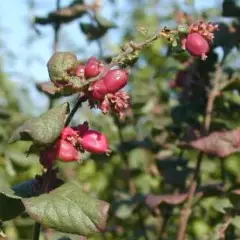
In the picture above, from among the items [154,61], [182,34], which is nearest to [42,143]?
[182,34]

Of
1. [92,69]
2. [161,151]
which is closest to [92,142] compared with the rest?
[92,69]

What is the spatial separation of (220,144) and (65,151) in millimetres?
862

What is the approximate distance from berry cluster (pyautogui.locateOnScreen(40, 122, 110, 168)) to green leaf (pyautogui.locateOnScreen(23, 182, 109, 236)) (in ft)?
0.28

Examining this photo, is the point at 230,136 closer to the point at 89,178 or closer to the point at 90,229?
the point at 90,229

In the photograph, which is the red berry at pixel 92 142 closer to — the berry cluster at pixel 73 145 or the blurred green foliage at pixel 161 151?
the berry cluster at pixel 73 145

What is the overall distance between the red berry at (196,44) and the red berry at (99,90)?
0.24 metres

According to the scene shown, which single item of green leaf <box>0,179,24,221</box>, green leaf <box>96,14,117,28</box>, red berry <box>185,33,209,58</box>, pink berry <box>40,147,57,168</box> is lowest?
green leaf <box>96,14,117,28</box>

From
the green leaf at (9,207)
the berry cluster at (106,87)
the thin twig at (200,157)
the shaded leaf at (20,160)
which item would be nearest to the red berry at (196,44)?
the berry cluster at (106,87)

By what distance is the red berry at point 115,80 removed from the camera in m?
1.56

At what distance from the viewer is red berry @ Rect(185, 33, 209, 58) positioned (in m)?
1.67

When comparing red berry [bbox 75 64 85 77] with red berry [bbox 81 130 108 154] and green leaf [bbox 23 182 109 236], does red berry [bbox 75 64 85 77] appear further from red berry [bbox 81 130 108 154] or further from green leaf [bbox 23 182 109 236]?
green leaf [bbox 23 182 109 236]

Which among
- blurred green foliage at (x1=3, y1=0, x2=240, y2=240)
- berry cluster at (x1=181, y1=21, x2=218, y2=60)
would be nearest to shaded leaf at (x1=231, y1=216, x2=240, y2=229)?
blurred green foliage at (x1=3, y1=0, x2=240, y2=240)

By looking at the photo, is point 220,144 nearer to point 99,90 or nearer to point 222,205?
point 222,205

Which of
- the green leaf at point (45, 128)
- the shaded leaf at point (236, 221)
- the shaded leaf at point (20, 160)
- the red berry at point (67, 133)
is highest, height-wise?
the green leaf at point (45, 128)
